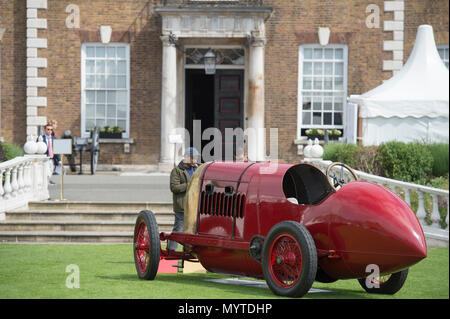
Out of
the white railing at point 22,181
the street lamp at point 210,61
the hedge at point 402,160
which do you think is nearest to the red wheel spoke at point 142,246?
the white railing at point 22,181

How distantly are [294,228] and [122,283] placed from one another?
1.81m

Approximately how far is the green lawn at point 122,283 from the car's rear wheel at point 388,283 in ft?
0.22

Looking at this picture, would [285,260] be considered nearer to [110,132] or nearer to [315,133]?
[315,133]

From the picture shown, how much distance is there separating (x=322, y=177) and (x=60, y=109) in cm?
1634

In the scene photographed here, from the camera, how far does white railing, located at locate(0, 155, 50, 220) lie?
12.8m

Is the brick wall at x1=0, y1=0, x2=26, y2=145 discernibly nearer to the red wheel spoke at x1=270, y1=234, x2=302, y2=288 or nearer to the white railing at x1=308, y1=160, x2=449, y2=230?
the white railing at x1=308, y1=160, x2=449, y2=230

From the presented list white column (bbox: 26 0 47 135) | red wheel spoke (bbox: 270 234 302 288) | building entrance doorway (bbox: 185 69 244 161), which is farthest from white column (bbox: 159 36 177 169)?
red wheel spoke (bbox: 270 234 302 288)

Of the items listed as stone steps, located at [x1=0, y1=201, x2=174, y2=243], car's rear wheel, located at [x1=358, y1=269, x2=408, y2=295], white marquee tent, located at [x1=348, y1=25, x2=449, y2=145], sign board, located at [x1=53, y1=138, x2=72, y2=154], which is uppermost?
white marquee tent, located at [x1=348, y1=25, x2=449, y2=145]

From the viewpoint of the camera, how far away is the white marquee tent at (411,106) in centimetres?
1662

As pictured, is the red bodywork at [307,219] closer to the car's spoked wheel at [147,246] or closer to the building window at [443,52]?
the car's spoked wheel at [147,246]

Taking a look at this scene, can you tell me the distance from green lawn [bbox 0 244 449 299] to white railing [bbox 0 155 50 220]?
3582mm

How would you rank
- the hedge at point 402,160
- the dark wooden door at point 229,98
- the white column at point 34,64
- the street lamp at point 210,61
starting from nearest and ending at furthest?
the hedge at point 402,160
the street lamp at point 210,61
the white column at point 34,64
the dark wooden door at point 229,98

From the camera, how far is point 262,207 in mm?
5633

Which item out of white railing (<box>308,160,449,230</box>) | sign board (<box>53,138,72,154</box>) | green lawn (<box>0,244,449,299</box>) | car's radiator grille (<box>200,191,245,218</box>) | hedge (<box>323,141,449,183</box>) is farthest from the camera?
hedge (<box>323,141,449,183</box>)
